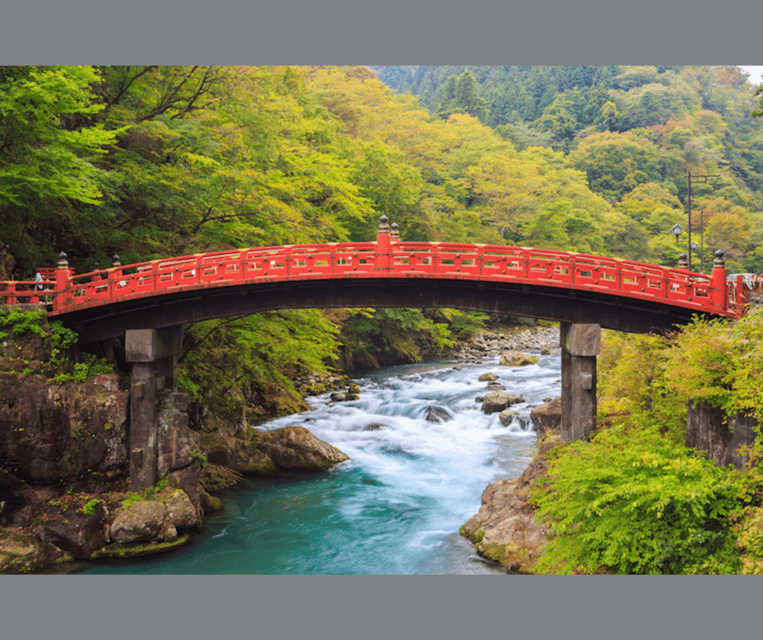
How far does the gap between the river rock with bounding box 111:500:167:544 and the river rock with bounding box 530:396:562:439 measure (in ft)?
45.9

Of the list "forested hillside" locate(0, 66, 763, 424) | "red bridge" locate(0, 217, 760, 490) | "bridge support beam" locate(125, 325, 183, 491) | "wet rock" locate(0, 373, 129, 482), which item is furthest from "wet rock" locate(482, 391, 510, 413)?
"wet rock" locate(0, 373, 129, 482)

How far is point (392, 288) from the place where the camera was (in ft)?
60.3

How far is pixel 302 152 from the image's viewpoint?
28984 mm

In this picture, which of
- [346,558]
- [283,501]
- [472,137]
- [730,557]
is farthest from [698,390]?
[472,137]

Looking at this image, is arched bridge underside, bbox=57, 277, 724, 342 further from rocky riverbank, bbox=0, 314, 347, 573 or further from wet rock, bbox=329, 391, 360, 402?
wet rock, bbox=329, 391, 360, 402

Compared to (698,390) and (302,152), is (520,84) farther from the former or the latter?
(698,390)

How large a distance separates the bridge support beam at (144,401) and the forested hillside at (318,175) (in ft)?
12.3

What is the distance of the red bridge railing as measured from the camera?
53.9ft

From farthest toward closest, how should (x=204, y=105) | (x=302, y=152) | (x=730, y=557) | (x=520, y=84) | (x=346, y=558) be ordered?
(x=520, y=84)
(x=302, y=152)
(x=204, y=105)
(x=346, y=558)
(x=730, y=557)

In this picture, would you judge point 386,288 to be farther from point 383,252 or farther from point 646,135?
point 646,135

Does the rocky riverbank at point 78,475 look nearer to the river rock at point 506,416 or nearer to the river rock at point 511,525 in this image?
the river rock at point 511,525

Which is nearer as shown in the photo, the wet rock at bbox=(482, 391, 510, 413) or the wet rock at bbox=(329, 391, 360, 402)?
the wet rock at bbox=(482, 391, 510, 413)

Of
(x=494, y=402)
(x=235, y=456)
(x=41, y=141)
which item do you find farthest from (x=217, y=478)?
(x=494, y=402)

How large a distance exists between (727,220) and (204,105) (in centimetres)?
4422
